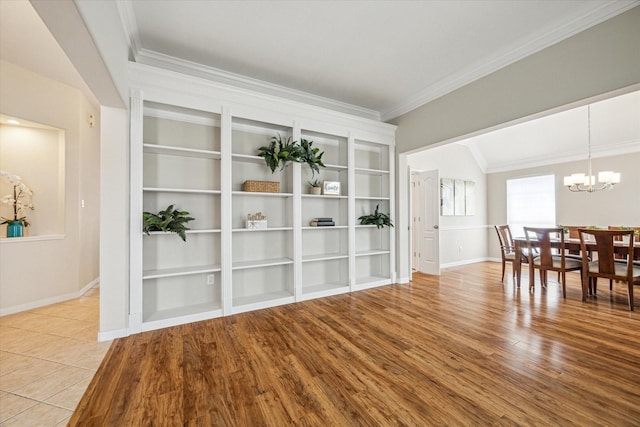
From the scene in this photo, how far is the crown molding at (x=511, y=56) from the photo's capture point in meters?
2.41

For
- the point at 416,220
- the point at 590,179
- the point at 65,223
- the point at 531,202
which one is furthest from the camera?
the point at 531,202

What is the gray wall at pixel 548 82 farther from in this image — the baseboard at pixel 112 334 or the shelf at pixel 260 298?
the baseboard at pixel 112 334

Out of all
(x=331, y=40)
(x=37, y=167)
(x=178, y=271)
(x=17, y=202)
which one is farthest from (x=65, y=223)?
(x=331, y=40)

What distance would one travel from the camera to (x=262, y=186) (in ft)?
11.4

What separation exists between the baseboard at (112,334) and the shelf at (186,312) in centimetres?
21

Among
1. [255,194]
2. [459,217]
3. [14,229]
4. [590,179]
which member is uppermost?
[590,179]

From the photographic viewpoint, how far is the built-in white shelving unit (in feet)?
9.64

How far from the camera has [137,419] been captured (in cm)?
157

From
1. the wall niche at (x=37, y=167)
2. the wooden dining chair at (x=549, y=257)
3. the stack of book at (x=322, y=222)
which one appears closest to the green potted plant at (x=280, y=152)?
the stack of book at (x=322, y=222)

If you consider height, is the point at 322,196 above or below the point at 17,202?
above

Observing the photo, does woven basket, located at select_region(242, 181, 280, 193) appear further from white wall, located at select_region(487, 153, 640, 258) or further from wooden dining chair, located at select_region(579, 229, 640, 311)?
white wall, located at select_region(487, 153, 640, 258)

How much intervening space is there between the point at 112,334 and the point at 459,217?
6878 millimetres

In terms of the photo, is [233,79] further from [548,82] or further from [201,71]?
[548,82]

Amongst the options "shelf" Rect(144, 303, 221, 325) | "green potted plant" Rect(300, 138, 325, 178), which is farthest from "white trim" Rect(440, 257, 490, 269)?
"shelf" Rect(144, 303, 221, 325)
